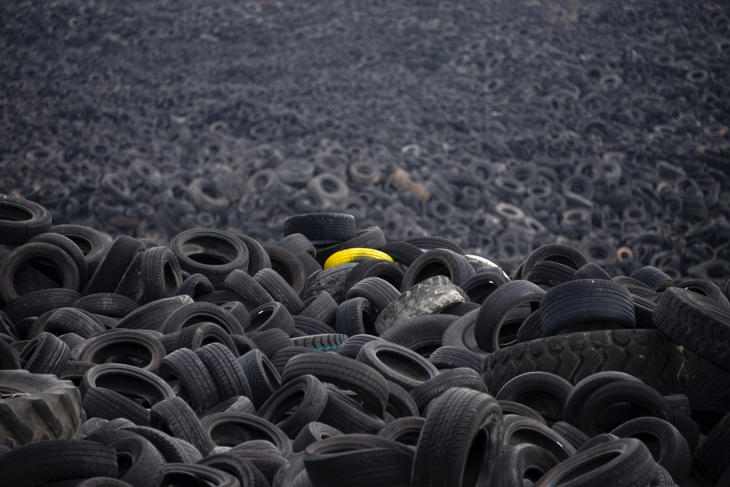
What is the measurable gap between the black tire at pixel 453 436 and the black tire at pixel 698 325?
6.92ft

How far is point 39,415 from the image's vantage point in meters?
3.88

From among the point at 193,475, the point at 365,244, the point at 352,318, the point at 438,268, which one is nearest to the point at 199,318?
the point at 352,318

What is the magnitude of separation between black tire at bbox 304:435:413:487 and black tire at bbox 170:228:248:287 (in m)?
4.30

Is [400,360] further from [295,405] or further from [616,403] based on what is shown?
[616,403]

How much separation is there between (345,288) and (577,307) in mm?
2859

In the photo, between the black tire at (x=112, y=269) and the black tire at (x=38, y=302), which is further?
the black tire at (x=112, y=269)

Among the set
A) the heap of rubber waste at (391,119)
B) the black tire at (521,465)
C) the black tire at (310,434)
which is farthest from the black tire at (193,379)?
the heap of rubber waste at (391,119)

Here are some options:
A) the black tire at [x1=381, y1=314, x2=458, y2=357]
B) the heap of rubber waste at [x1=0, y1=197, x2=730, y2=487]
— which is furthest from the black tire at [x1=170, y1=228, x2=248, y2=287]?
the black tire at [x1=381, y1=314, x2=458, y2=357]

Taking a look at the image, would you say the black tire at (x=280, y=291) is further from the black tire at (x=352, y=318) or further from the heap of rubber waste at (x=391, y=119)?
the heap of rubber waste at (x=391, y=119)

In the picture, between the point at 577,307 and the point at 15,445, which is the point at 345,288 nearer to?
the point at 577,307

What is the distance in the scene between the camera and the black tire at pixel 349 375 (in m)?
4.71

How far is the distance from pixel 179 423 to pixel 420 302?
2.98 metres

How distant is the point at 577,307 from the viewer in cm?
539

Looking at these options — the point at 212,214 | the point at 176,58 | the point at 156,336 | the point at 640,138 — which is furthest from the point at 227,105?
the point at 156,336
